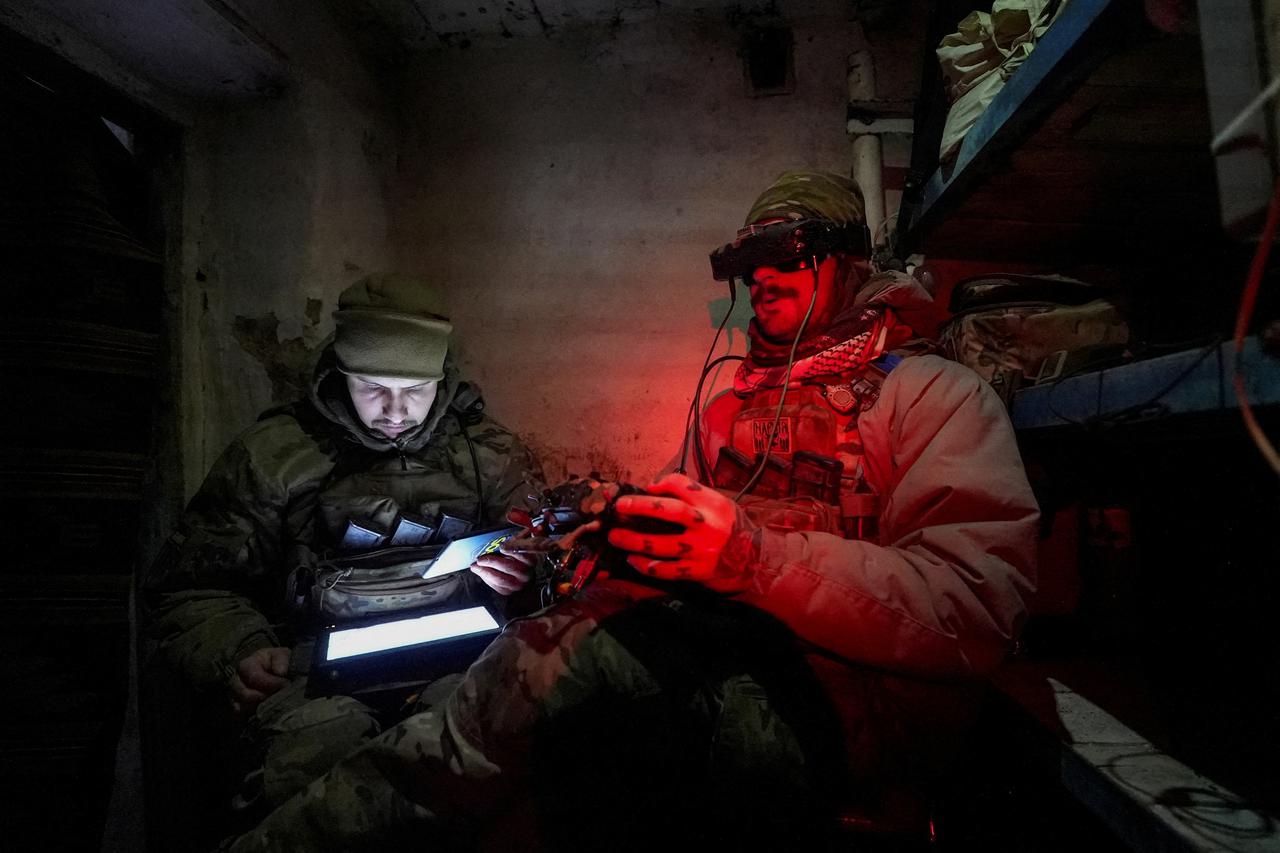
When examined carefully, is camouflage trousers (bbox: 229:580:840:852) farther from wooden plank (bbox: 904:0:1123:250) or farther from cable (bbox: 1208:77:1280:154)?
wooden plank (bbox: 904:0:1123:250)


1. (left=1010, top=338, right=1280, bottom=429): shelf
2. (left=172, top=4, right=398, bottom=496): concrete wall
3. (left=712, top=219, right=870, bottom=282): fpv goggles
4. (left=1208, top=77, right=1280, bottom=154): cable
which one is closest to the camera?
(left=1208, top=77, right=1280, bottom=154): cable

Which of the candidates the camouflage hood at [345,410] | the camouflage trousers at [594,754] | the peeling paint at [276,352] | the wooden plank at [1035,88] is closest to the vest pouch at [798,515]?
the camouflage trousers at [594,754]

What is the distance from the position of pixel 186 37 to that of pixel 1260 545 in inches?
146

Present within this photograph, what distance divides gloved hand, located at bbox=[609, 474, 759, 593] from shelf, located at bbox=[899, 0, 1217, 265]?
3.69 ft

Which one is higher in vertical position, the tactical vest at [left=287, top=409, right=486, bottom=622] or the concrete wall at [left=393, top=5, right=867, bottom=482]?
the concrete wall at [left=393, top=5, right=867, bottom=482]

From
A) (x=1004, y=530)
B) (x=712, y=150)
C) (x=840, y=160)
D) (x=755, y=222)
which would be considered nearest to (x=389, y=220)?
(x=712, y=150)

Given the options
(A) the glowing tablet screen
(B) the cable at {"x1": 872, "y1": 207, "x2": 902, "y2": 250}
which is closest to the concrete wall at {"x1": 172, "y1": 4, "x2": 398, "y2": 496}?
(A) the glowing tablet screen

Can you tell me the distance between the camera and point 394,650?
4.72 feet

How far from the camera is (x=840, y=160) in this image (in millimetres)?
2484

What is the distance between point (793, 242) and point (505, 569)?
4.31 feet

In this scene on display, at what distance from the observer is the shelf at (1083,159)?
1.07 metres

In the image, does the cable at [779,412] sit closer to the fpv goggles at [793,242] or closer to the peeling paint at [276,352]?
the fpv goggles at [793,242]

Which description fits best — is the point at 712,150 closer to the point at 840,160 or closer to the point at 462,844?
the point at 840,160

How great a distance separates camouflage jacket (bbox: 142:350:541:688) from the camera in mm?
1654
